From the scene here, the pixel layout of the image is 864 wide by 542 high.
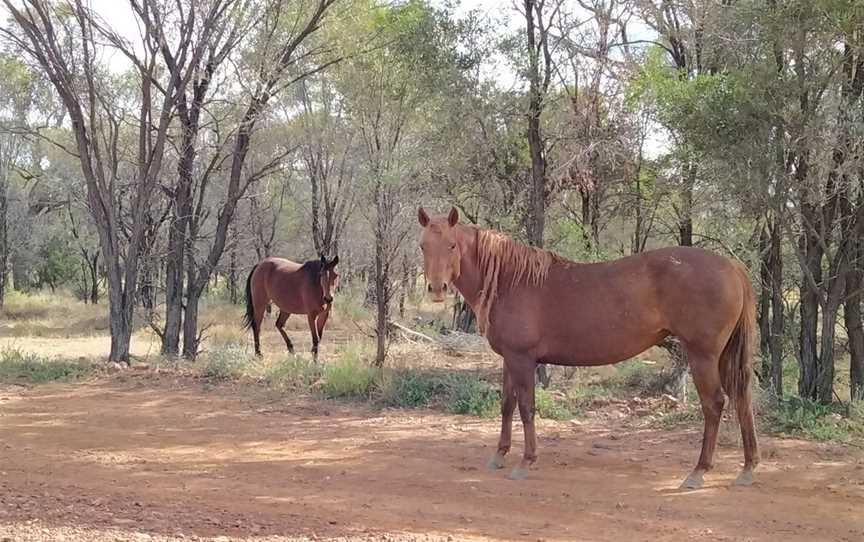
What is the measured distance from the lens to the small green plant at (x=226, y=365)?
10297mm

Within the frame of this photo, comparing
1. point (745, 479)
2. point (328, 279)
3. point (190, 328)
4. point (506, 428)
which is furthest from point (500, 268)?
point (190, 328)

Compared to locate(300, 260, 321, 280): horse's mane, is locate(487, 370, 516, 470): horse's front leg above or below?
below

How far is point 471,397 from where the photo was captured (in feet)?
27.1

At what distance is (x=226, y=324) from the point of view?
20609 mm

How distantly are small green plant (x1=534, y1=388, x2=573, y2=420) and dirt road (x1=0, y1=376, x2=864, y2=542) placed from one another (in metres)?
0.41

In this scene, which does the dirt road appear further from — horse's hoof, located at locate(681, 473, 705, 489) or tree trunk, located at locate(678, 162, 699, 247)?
tree trunk, located at locate(678, 162, 699, 247)

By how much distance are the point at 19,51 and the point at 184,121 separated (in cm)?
298

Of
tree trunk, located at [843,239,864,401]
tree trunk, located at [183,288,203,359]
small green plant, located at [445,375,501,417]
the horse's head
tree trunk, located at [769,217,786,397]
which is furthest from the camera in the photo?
tree trunk, located at [183,288,203,359]

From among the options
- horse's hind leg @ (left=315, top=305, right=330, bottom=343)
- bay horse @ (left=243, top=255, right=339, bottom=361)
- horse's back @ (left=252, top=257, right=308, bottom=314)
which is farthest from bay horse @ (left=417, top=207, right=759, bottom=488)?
horse's back @ (left=252, top=257, right=308, bottom=314)

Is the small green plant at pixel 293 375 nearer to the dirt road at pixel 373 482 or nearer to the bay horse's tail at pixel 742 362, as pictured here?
the dirt road at pixel 373 482

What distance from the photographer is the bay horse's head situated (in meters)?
5.73

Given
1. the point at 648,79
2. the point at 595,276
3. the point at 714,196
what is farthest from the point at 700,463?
the point at 648,79

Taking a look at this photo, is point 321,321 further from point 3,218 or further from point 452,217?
point 3,218

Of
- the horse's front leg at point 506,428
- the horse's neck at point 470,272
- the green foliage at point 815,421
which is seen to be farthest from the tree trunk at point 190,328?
the green foliage at point 815,421
